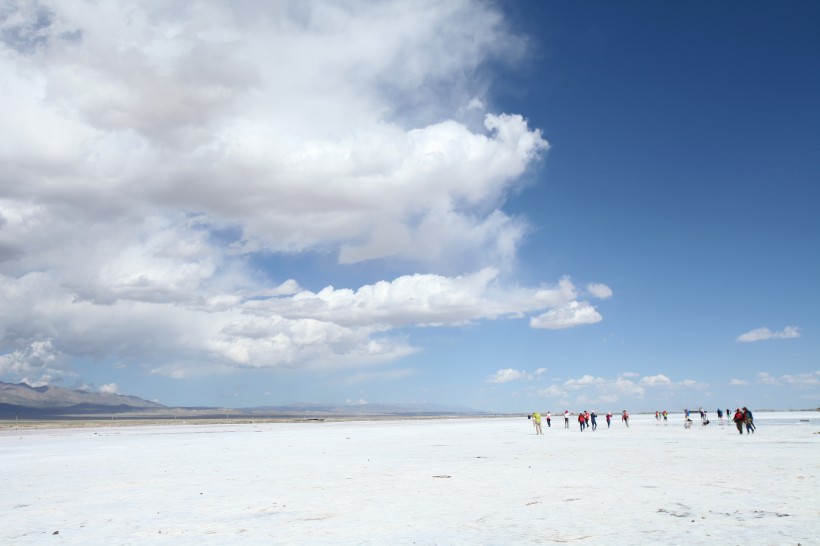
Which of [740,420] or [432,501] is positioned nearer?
[432,501]

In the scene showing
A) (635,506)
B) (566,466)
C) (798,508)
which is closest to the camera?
(798,508)

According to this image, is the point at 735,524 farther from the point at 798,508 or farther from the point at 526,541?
the point at 526,541

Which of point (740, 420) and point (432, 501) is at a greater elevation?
point (740, 420)

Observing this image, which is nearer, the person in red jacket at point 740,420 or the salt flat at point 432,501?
the salt flat at point 432,501

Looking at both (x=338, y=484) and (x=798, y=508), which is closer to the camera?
(x=798, y=508)

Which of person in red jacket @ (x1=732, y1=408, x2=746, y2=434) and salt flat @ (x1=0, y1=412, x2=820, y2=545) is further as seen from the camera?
person in red jacket @ (x1=732, y1=408, x2=746, y2=434)

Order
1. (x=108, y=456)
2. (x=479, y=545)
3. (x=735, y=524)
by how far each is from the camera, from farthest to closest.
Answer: (x=108, y=456) < (x=735, y=524) < (x=479, y=545)

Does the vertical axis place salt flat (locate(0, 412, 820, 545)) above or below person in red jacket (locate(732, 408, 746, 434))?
below

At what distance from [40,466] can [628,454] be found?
30.6m

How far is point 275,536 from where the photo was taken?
13.2m

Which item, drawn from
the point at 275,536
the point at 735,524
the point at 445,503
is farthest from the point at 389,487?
the point at 735,524

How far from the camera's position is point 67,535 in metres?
13.8

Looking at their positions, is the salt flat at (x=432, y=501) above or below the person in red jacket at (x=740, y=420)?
below

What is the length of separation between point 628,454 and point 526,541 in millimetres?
20863
